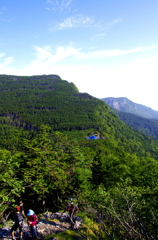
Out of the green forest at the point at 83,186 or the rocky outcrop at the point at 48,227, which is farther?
the rocky outcrop at the point at 48,227

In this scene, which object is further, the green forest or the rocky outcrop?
the rocky outcrop

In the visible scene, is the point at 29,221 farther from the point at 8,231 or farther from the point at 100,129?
the point at 100,129

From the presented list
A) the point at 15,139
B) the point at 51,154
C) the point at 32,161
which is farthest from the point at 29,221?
the point at 15,139

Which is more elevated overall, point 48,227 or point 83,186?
point 48,227

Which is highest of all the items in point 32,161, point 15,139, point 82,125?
point 32,161

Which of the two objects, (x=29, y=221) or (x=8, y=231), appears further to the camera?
(x=8, y=231)

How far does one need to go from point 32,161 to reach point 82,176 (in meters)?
9.74

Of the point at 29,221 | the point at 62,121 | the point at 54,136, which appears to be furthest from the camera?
the point at 62,121

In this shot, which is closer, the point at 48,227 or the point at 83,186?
the point at 48,227

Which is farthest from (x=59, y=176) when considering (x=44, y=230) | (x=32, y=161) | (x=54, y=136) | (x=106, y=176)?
(x=106, y=176)

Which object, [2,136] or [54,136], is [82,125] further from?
[54,136]

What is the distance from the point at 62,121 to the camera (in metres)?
200

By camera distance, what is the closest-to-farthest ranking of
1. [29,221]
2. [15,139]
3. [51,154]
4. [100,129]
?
[29,221]
[51,154]
[15,139]
[100,129]

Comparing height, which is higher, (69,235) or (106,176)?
(69,235)
